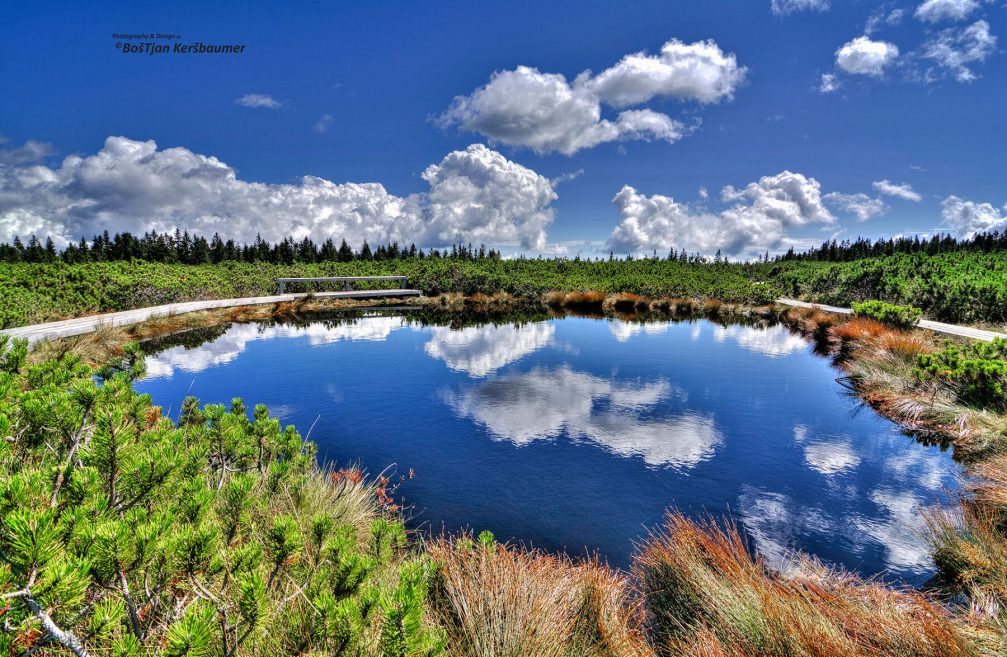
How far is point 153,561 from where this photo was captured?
1.78 metres

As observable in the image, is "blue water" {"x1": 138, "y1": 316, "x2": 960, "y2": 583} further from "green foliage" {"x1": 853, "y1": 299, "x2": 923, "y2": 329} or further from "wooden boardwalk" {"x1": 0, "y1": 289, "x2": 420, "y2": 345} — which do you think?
"green foliage" {"x1": 853, "y1": 299, "x2": 923, "y2": 329}

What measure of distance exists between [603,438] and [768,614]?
5159mm

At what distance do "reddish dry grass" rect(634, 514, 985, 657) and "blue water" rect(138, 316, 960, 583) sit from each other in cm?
106

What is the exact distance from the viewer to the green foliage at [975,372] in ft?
26.8

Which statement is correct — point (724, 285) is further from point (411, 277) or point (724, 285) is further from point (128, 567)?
point (128, 567)

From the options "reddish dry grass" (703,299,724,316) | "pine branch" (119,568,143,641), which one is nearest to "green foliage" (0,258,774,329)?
"reddish dry grass" (703,299,724,316)

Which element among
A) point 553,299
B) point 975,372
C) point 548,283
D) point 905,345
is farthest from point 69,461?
point 548,283

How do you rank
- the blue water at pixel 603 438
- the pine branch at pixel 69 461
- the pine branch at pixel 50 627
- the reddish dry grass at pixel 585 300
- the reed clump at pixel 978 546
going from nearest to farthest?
the pine branch at pixel 50 627, the pine branch at pixel 69 461, the reed clump at pixel 978 546, the blue water at pixel 603 438, the reddish dry grass at pixel 585 300

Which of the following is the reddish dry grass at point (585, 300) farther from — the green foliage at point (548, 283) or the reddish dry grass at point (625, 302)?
the green foliage at point (548, 283)

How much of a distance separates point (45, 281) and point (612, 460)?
23900 mm

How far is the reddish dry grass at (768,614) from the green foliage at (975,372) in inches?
272

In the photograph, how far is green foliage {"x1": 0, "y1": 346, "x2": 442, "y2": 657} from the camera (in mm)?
1464

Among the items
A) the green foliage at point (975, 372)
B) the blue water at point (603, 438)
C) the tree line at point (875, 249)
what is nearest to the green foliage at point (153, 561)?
the blue water at point (603, 438)

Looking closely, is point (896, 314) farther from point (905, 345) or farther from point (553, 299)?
point (553, 299)
